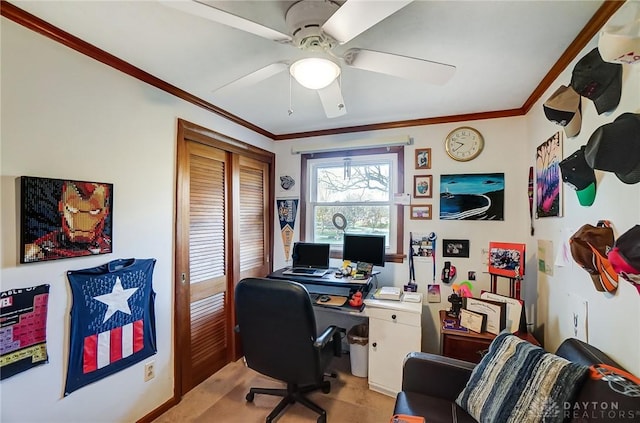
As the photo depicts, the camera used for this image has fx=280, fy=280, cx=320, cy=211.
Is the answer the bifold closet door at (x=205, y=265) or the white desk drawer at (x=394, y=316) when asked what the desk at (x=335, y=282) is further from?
the bifold closet door at (x=205, y=265)

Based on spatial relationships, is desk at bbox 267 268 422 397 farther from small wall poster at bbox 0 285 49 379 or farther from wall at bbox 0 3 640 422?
small wall poster at bbox 0 285 49 379

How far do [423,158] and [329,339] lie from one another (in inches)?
73.8

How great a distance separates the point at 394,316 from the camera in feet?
7.34

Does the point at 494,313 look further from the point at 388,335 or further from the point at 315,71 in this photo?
the point at 315,71

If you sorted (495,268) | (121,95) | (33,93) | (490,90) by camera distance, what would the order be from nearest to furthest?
(33,93), (121,95), (490,90), (495,268)

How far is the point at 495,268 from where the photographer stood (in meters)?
2.32

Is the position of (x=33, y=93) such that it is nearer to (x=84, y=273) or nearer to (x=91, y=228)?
(x=91, y=228)

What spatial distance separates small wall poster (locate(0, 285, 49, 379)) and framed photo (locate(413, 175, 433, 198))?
108 inches

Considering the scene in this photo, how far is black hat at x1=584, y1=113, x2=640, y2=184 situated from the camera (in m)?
1.00

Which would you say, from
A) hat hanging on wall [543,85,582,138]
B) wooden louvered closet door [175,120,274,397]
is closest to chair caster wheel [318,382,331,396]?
wooden louvered closet door [175,120,274,397]

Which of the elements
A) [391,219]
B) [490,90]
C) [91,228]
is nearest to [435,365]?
[391,219]

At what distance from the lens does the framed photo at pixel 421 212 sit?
2705mm

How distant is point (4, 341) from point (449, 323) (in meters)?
2.58

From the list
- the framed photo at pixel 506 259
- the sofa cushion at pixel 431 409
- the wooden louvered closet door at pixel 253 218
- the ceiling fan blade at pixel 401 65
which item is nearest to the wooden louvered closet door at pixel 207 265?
the wooden louvered closet door at pixel 253 218
